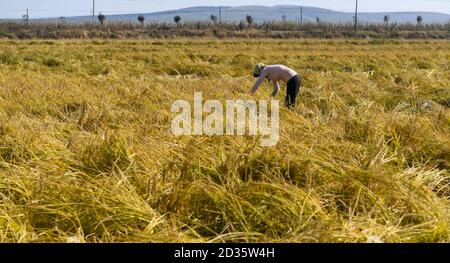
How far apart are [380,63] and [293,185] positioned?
41.3 ft

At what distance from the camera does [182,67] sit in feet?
45.8

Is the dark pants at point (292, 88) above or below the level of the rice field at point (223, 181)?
above

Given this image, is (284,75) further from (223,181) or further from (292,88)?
(223,181)

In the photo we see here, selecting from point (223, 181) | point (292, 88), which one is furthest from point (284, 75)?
point (223, 181)

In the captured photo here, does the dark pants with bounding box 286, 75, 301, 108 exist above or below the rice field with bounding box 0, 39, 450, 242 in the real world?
above

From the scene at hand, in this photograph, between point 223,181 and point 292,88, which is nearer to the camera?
point 223,181

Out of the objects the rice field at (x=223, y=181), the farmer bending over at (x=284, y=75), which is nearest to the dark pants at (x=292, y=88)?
the farmer bending over at (x=284, y=75)

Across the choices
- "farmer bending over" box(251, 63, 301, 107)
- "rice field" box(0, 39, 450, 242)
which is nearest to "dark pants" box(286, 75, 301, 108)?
"farmer bending over" box(251, 63, 301, 107)

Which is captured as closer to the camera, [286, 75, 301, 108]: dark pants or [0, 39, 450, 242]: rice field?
[0, 39, 450, 242]: rice field

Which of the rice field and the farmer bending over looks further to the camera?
the farmer bending over

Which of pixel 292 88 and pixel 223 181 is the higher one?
pixel 292 88

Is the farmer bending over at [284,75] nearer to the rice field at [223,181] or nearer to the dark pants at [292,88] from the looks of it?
the dark pants at [292,88]

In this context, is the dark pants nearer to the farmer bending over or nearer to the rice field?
the farmer bending over
